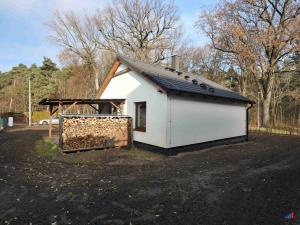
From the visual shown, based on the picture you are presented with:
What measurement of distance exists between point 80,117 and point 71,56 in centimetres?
2407

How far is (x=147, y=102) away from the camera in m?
11.6

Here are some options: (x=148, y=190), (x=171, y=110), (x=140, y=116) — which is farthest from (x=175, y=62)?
(x=148, y=190)

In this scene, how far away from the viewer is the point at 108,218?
4195mm

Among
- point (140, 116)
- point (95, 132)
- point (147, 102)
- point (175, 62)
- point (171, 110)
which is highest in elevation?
point (175, 62)

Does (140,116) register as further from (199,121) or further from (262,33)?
(262,33)

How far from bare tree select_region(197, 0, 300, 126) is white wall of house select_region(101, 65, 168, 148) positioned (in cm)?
1442

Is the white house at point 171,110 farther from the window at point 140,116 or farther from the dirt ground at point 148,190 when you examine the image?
the dirt ground at point 148,190

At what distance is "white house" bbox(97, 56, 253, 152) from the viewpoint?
10484mm

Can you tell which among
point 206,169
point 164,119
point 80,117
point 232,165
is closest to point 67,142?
point 80,117

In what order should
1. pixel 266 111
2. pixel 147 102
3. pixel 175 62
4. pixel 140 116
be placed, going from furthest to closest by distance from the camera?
pixel 266 111, pixel 175 62, pixel 140 116, pixel 147 102

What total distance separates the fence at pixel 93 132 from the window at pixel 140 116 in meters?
0.43

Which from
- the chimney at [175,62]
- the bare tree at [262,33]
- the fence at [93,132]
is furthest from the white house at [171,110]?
the bare tree at [262,33]

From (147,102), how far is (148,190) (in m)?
6.27

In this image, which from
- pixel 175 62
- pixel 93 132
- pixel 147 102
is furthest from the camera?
pixel 175 62
